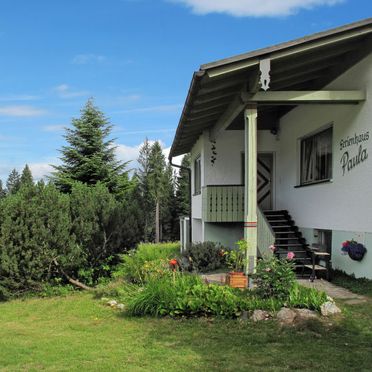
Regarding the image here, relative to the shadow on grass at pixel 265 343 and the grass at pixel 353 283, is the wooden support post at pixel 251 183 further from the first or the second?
the shadow on grass at pixel 265 343

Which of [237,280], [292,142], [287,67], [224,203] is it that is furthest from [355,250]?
[224,203]

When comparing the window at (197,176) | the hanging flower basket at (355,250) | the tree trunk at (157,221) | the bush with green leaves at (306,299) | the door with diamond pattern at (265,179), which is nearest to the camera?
the bush with green leaves at (306,299)

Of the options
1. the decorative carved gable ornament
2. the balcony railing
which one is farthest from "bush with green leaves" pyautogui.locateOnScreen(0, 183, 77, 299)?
the decorative carved gable ornament

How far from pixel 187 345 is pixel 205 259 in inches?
282

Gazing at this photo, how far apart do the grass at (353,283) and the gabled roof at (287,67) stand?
422 cm

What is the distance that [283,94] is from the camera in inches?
360

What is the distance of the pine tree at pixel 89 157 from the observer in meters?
28.7

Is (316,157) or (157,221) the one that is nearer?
(316,157)

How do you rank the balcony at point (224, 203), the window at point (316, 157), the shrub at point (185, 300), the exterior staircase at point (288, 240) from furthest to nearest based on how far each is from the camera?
the balcony at point (224, 203)
the window at point (316, 157)
the exterior staircase at point (288, 240)
the shrub at point (185, 300)

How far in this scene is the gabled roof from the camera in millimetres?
8438

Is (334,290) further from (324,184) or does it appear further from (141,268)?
(141,268)

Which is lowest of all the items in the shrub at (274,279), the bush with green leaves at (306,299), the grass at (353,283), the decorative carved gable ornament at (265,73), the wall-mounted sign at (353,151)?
the grass at (353,283)

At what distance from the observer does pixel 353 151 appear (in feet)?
32.4

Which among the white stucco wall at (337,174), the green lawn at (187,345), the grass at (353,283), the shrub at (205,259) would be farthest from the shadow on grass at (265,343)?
the shrub at (205,259)
